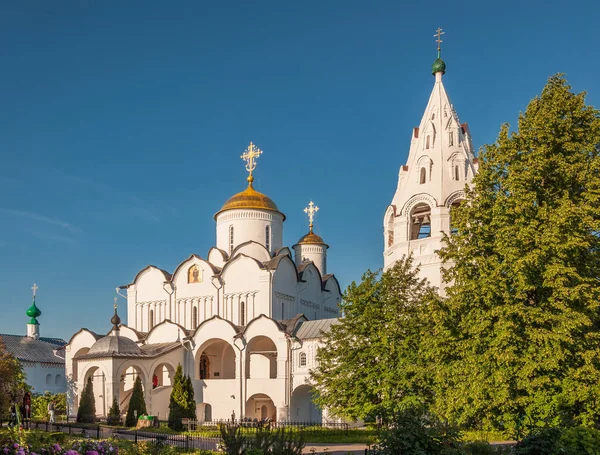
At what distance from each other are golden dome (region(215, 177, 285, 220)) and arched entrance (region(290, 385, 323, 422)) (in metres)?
11.3

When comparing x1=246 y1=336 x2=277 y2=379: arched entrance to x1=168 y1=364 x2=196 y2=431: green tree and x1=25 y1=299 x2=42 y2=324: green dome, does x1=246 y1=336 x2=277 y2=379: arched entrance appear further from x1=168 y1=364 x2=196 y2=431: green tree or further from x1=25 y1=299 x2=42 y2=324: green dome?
x1=25 y1=299 x2=42 y2=324: green dome

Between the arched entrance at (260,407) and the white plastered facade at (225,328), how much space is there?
59mm

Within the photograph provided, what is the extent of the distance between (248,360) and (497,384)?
63.6 ft

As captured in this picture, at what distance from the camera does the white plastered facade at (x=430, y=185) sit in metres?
28.9

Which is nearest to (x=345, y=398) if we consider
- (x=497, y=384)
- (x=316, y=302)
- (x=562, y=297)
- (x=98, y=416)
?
(x=497, y=384)

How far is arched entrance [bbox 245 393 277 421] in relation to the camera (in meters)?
34.4

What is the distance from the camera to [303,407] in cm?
3325

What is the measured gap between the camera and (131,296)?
40.6 metres

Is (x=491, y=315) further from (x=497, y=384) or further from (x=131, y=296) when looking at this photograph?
(x=131, y=296)

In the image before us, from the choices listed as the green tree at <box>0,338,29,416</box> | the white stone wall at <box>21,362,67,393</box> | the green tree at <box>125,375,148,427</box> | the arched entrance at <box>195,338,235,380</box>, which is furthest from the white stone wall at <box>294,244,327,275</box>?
the white stone wall at <box>21,362,67,393</box>

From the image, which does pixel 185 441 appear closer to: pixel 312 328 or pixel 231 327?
pixel 312 328

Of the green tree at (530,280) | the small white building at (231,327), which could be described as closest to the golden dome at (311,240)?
the small white building at (231,327)

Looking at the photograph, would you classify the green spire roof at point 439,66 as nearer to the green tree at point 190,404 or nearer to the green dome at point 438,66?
the green dome at point 438,66

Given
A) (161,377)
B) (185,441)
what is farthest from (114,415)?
(185,441)
